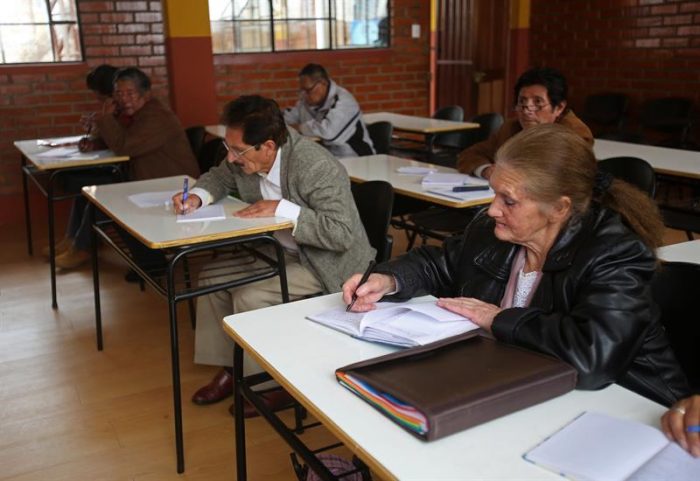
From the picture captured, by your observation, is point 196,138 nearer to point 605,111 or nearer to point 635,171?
point 635,171

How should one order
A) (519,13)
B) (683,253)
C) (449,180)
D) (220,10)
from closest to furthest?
(683,253), (449,180), (220,10), (519,13)

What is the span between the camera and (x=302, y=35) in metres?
6.38

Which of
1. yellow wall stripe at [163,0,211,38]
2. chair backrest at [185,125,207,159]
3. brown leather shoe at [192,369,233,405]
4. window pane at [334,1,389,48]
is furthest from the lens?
window pane at [334,1,389,48]

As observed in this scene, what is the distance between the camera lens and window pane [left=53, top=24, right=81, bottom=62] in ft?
18.2

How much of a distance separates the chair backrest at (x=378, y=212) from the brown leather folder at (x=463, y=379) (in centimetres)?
134

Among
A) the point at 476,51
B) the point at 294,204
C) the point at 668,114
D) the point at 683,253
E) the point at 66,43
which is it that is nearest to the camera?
the point at 683,253

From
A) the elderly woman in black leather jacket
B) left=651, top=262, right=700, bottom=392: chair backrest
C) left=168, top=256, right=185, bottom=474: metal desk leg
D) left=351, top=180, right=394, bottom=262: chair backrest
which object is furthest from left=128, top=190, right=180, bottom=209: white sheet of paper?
left=651, top=262, right=700, bottom=392: chair backrest

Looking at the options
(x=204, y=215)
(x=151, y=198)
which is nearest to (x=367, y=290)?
(x=204, y=215)

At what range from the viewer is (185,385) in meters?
2.94

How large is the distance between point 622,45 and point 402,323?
5521 mm

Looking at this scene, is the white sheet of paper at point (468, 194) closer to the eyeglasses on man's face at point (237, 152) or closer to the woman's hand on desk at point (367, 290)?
the eyeglasses on man's face at point (237, 152)

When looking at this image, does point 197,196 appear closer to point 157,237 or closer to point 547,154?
point 157,237

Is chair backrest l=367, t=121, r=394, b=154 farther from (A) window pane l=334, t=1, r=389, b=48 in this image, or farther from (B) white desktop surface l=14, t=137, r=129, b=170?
(A) window pane l=334, t=1, r=389, b=48

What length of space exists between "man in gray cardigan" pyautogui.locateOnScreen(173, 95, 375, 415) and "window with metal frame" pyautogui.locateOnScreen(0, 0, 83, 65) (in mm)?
3468
